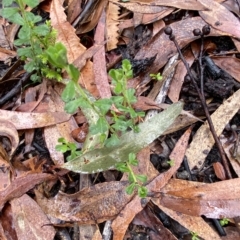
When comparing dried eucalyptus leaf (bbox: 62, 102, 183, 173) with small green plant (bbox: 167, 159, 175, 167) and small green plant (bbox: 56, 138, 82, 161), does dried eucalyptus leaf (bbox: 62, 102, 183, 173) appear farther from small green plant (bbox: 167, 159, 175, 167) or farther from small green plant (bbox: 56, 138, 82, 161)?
small green plant (bbox: 167, 159, 175, 167)

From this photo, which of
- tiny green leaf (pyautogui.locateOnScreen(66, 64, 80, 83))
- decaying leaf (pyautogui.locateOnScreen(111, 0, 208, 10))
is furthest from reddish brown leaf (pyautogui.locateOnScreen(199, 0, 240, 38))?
tiny green leaf (pyautogui.locateOnScreen(66, 64, 80, 83))

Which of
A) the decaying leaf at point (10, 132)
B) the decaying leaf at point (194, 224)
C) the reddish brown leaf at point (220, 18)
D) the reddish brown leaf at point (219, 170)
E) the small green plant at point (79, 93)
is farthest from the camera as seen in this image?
the reddish brown leaf at point (220, 18)

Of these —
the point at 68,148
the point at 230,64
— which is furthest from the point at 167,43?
the point at 68,148

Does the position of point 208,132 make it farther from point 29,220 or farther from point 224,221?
point 29,220

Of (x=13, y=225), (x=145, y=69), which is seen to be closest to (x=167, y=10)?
(x=145, y=69)

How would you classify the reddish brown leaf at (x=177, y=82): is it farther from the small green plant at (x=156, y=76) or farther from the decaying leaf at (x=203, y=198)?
the decaying leaf at (x=203, y=198)

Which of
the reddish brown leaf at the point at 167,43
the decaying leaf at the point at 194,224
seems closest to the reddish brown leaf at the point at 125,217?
the decaying leaf at the point at 194,224

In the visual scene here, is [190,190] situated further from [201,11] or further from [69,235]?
[201,11]
